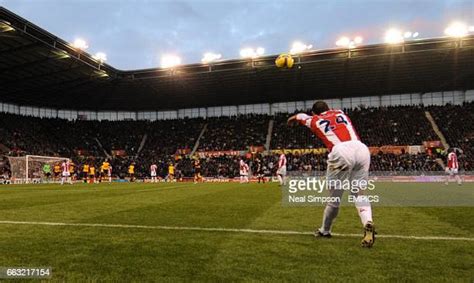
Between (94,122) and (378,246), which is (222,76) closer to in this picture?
(94,122)

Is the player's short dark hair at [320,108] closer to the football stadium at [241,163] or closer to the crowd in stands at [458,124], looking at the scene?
the football stadium at [241,163]

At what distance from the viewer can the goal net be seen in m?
33.3

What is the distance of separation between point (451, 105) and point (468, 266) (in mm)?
48869

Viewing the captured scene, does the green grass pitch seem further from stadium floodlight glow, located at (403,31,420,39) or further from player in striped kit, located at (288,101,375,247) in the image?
stadium floodlight glow, located at (403,31,420,39)

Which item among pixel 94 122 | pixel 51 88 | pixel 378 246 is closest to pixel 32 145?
pixel 51 88

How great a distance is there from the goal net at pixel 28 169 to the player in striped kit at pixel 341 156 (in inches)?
1272

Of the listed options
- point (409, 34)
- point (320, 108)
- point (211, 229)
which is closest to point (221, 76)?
point (409, 34)

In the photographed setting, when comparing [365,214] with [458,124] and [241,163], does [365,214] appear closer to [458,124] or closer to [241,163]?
[241,163]

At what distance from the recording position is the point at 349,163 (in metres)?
5.48

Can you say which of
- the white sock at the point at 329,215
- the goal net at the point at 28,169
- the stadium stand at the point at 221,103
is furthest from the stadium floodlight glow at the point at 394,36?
the goal net at the point at 28,169

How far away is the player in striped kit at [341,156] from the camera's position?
5496 mm

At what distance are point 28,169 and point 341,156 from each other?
34090 millimetres

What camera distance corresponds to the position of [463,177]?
2841 centimetres

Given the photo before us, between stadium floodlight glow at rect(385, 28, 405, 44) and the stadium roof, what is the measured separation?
3.49ft
